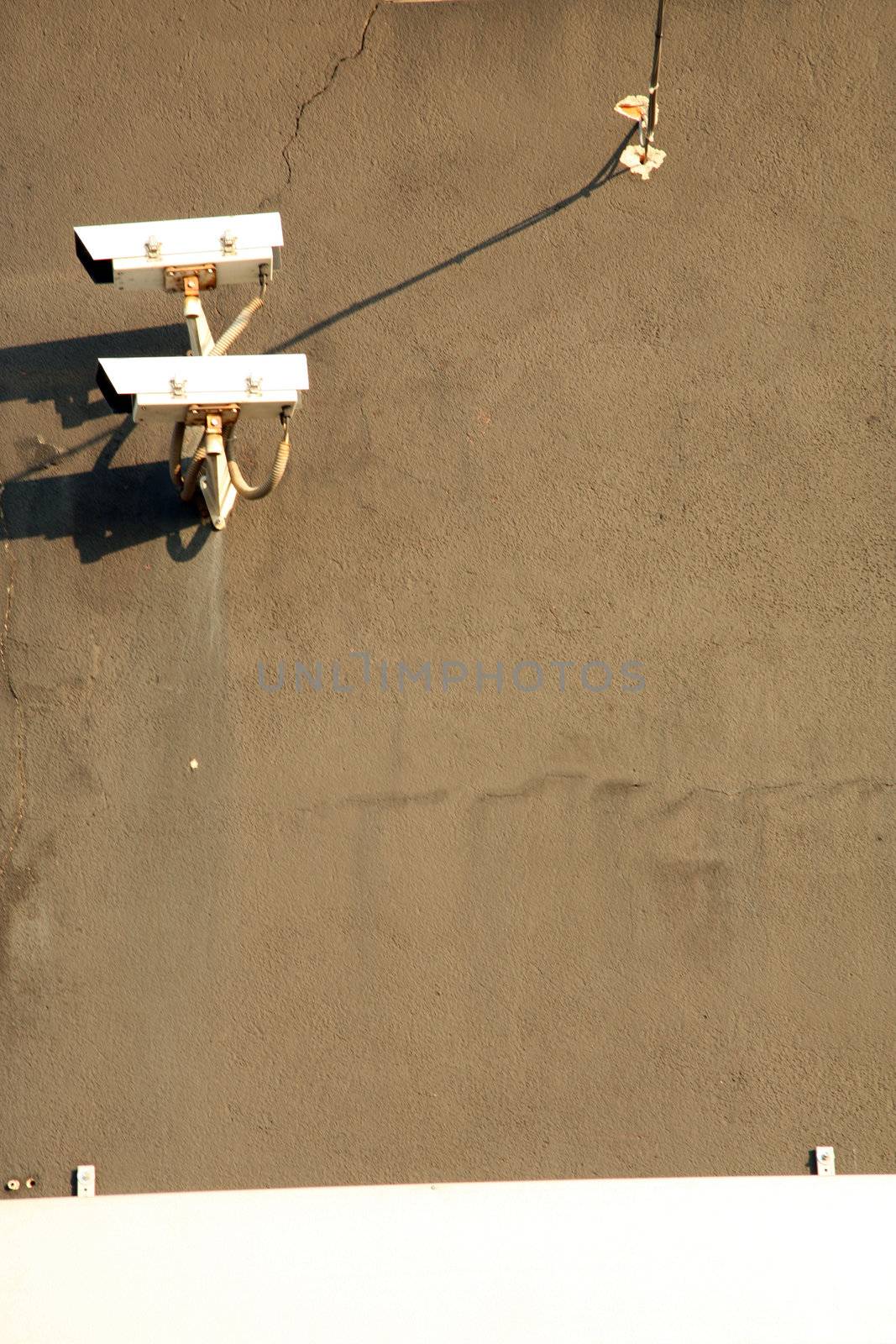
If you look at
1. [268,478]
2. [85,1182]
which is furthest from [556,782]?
[85,1182]

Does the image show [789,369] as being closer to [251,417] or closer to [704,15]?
[704,15]

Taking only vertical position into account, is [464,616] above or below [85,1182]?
above

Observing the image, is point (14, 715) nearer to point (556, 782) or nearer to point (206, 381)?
point (206, 381)

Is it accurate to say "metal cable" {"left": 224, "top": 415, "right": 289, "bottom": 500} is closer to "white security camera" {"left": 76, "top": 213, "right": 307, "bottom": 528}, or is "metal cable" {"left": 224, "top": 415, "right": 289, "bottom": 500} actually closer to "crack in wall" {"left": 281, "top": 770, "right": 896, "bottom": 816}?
"white security camera" {"left": 76, "top": 213, "right": 307, "bottom": 528}

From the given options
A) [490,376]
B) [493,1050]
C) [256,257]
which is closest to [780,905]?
[493,1050]

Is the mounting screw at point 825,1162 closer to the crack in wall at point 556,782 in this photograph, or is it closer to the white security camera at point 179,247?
the crack in wall at point 556,782

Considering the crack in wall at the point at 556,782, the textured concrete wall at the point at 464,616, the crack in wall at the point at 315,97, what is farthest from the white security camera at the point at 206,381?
the crack in wall at the point at 556,782

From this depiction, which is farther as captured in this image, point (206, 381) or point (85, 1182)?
point (85, 1182)
